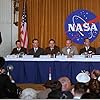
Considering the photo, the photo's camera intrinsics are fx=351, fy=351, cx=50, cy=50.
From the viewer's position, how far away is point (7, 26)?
38.5ft

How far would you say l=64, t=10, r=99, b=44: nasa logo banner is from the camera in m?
11.6

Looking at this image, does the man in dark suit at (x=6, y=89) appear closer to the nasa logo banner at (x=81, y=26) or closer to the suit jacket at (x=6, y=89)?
the suit jacket at (x=6, y=89)

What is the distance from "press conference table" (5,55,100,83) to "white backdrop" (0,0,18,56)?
8.86 feet

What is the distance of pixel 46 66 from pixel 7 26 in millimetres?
3357

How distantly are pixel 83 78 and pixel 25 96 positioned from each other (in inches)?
50.4

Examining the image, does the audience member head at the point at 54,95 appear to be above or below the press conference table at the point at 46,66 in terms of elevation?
above

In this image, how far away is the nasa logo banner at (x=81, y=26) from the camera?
11570mm

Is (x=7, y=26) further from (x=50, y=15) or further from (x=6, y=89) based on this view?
(x=6, y=89)

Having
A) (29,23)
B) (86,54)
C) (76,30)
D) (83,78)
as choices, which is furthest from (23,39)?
(83,78)

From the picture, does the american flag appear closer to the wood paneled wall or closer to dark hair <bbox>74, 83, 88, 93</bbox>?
the wood paneled wall

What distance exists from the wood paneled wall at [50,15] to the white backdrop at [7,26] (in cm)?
45

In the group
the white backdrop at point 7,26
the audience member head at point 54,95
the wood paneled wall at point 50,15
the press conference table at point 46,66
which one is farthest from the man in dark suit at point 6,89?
the white backdrop at point 7,26

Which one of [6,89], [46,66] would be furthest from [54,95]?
[46,66]

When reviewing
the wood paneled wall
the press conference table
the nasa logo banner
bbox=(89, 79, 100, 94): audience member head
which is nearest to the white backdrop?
the wood paneled wall
